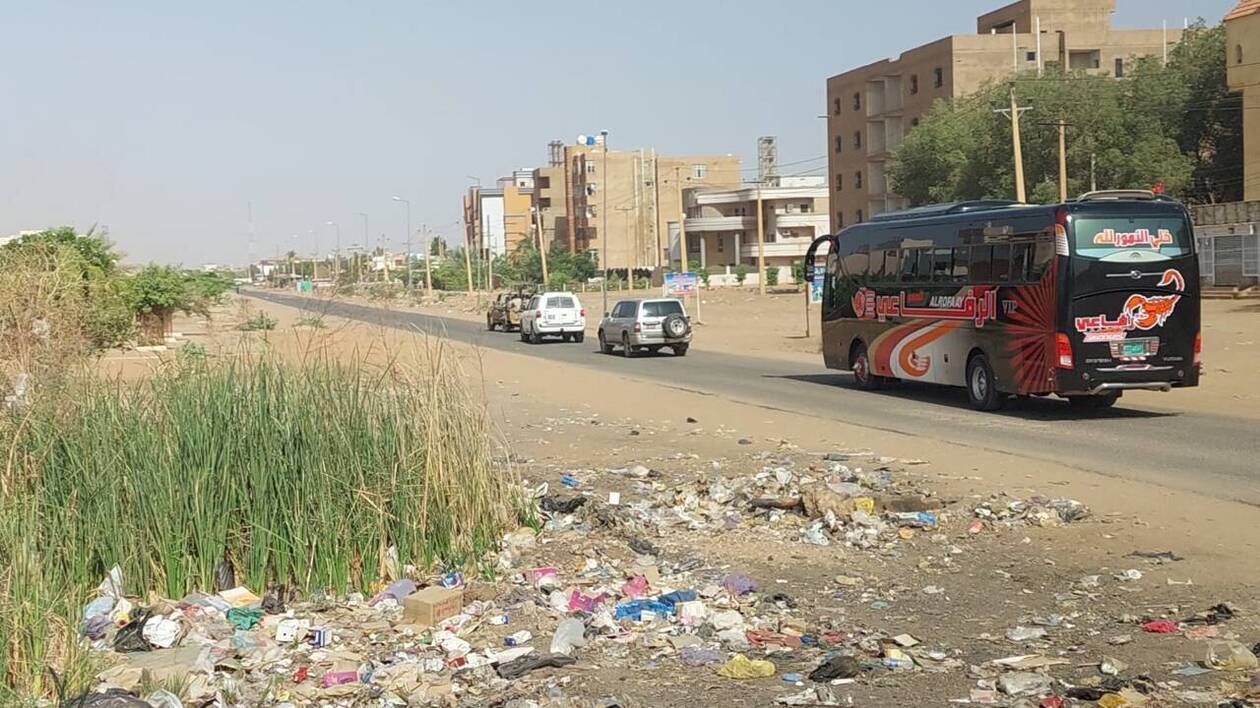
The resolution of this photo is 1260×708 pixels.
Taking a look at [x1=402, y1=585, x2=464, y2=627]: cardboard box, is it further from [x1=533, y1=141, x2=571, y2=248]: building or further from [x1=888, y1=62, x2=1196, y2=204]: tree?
[x1=533, y1=141, x2=571, y2=248]: building

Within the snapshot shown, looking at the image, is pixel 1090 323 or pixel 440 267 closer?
pixel 1090 323

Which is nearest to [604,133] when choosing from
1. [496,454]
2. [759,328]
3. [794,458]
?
[759,328]

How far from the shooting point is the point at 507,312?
59406 millimetres

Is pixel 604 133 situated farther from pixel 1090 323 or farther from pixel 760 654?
pixel 760 654

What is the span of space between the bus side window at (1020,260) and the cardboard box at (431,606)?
44.4 ft

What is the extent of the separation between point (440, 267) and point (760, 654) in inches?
4762

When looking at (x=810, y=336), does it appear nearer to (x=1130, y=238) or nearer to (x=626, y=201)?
(x=1130, y=238)

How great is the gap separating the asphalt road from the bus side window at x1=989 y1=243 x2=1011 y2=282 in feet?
6.74

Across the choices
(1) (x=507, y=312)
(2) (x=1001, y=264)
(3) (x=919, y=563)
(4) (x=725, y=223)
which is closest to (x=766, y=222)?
(4) (x=725, y=223)

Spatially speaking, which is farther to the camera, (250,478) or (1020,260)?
(1020,260)

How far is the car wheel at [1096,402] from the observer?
21438 millimetres

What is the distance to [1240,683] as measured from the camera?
22.1 ft

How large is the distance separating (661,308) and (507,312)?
19.7 meters

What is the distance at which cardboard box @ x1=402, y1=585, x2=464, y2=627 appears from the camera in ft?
27.9
